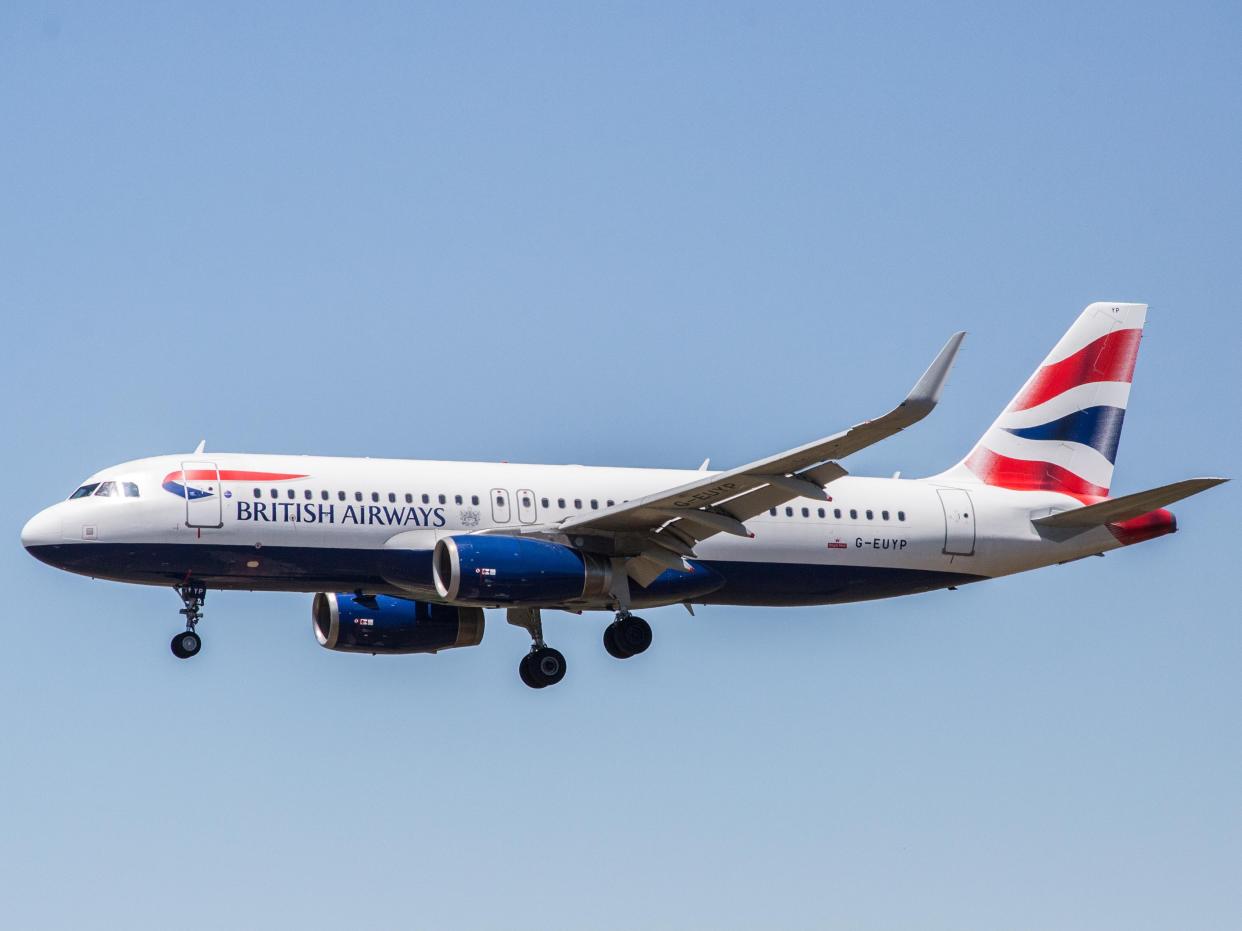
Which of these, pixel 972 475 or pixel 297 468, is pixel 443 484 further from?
pixel 972 475

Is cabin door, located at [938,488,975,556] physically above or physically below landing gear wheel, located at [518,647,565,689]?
above

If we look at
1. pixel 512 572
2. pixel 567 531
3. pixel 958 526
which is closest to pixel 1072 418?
pixel 958 526

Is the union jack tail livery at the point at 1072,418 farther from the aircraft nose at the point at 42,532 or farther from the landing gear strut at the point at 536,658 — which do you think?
the aircraft nose at the point at 42,532

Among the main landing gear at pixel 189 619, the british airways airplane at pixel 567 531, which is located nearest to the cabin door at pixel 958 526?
the british airways airplane at pixel 567 531

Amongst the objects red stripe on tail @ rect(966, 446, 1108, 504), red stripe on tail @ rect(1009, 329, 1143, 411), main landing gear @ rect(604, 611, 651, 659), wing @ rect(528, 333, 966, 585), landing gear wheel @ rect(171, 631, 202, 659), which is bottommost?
landing gear wheel @ rect(171, 631, 202, 659)

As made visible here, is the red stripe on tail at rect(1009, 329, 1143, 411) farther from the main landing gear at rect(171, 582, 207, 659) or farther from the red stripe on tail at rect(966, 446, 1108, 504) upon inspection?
the main landing gear at rect(171, 582, 207, 659)

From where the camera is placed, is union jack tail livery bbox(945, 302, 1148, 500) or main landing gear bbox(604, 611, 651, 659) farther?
union jack tail livery bbox(945, 302, 1148, 500)

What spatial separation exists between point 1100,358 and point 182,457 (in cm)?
2226

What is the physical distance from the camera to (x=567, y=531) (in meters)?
45.2

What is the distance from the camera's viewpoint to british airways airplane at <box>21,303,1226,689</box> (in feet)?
143

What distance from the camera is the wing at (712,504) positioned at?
39.3 metres

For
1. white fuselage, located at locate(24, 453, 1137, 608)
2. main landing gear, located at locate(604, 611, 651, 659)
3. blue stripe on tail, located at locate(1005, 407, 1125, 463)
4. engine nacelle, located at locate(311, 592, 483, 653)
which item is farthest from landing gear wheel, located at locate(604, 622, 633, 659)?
blue stripe on tail, located at locate(1005, 407, 1125, 463)

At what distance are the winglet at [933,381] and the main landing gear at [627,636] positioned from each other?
37.0ft

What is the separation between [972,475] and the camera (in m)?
51.5
